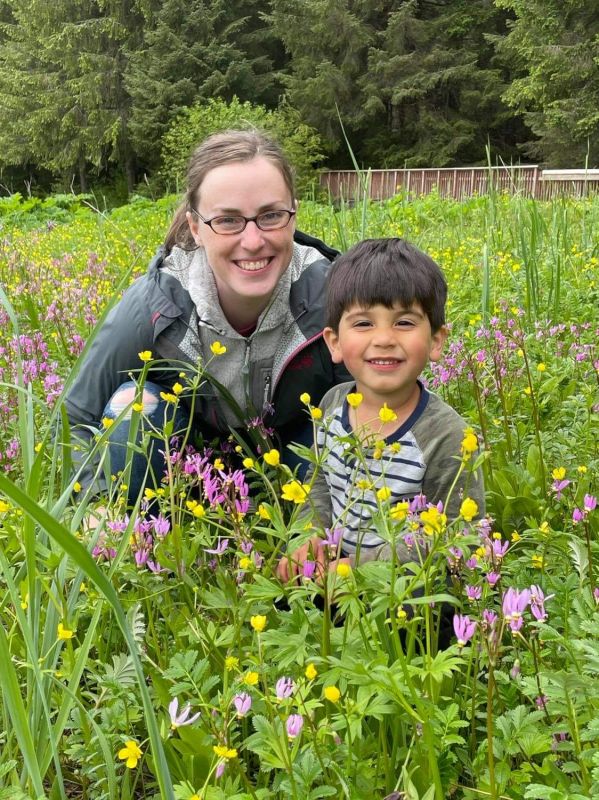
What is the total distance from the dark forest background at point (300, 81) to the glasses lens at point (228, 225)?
81.8 feet

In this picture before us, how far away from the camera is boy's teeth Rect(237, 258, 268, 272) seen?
9.47ft

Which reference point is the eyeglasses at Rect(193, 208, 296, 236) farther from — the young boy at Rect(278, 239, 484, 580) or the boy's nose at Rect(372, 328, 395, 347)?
the boy's nose at Rect(372, 328, 395, 347)

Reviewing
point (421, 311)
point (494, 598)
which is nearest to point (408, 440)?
point (421, 311)

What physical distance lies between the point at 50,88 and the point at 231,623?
3907 cm

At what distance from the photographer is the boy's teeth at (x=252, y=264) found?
2888mm

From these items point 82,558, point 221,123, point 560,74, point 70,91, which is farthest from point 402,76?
point 82,558

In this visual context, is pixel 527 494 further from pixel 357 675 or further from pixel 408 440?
pixel 357 675

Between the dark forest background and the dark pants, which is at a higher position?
the dark forest background

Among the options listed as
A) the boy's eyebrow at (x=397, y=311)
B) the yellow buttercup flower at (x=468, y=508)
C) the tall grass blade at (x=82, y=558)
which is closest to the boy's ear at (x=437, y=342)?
the boy's eyebrow at (x=397, y=311)

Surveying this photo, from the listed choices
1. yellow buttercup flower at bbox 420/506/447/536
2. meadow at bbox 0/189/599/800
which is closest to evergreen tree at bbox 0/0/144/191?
meadow at bbox 0/189/599/800

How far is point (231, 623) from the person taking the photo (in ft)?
5.32

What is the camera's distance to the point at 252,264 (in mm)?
2900

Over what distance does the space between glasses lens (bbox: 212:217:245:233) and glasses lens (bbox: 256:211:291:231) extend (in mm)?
65

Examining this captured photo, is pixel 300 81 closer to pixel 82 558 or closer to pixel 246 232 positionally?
pixel 246 232
